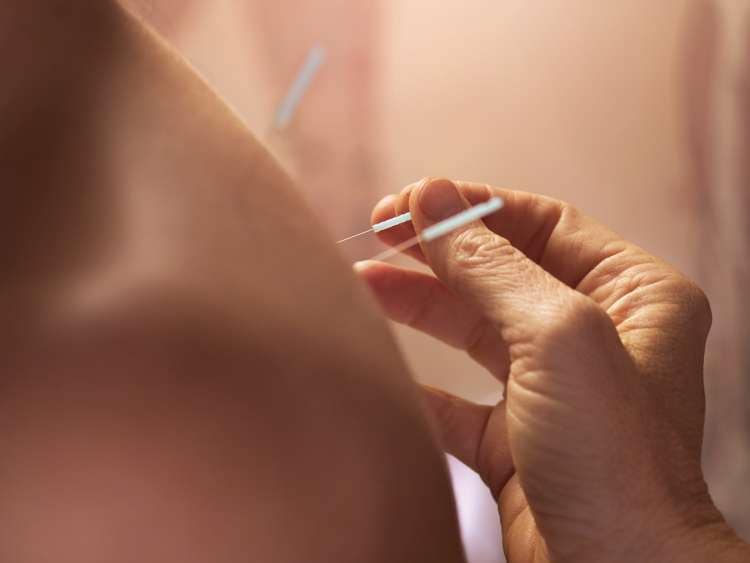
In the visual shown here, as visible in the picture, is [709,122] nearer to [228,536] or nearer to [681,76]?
[681,76]

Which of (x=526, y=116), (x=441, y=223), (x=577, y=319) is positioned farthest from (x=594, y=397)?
(x=526, y=116)

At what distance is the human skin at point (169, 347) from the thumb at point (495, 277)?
15 centimetres

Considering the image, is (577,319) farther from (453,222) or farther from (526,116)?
(526,116)

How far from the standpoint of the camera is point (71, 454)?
0.24 metres

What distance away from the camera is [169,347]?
0.85 feet

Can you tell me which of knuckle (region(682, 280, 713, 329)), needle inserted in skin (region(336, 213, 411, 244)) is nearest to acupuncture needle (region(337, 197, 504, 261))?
needle inserted in skin (region(336, 213, 411, 244))

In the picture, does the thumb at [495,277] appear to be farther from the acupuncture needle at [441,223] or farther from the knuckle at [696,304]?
the knuckle at [696,304]

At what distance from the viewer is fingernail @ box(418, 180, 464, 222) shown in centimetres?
49

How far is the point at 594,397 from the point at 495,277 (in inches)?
3.6

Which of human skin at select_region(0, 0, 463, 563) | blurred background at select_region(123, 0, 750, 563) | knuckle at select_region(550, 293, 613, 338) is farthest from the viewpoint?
blurred background at select_region(123, 0, 750, 563)

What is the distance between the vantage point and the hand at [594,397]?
43 centimetres

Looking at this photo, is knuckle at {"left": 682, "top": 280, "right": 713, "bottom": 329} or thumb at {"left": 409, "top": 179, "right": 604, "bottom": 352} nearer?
thumb at {"left": 409, "top": 179, "right": 604, "bottom": 352}

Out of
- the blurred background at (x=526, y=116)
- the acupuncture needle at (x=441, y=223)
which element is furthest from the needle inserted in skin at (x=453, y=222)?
the blurred background at (x=526, y=116)

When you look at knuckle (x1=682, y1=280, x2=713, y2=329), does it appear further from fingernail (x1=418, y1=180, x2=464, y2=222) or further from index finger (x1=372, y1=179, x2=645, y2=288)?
fingernail (x1=418, y1=180, x2=464, y2=222)
